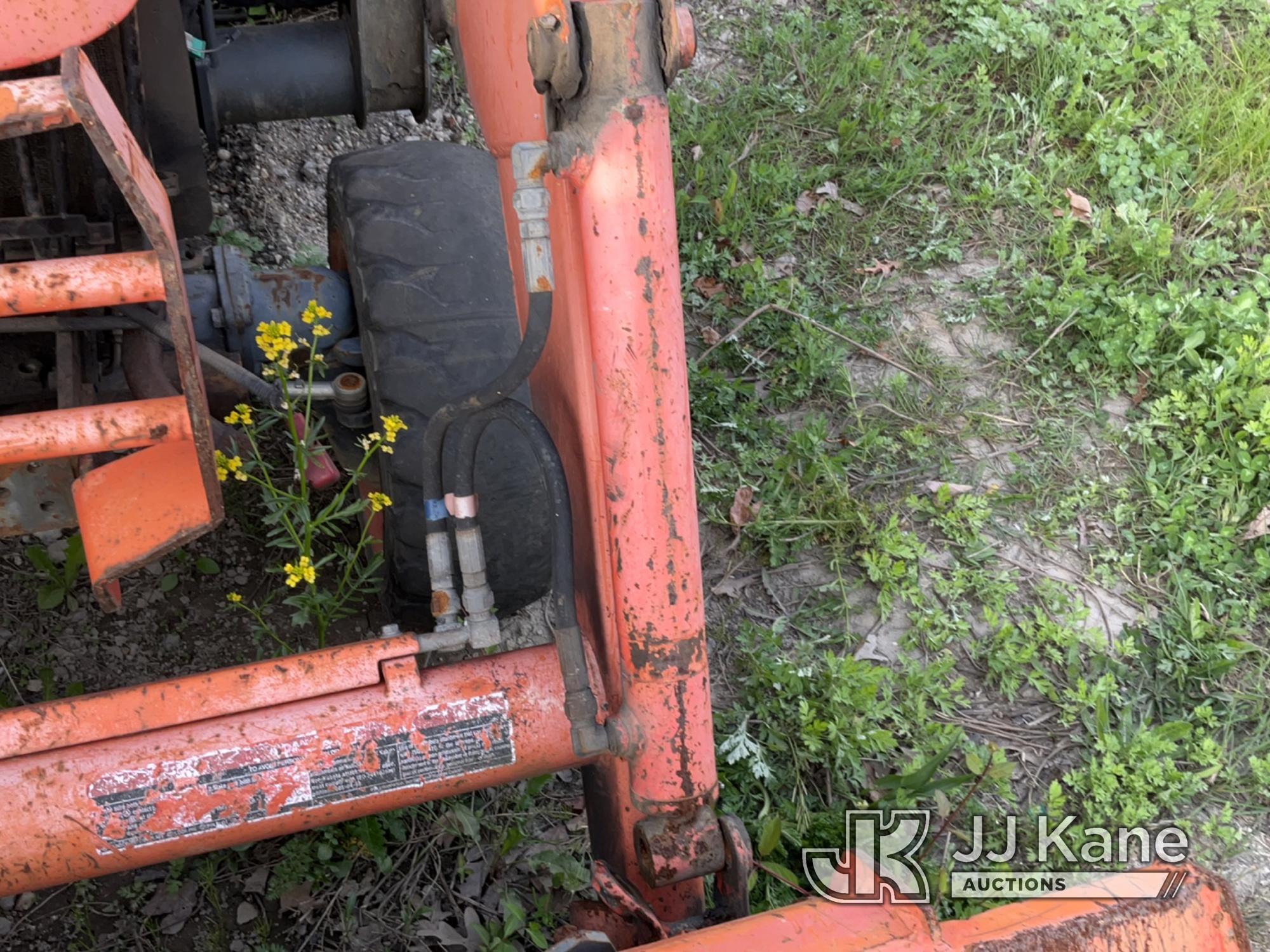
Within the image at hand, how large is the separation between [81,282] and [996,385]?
109 inches

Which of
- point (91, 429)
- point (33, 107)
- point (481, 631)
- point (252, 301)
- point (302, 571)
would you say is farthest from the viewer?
point (252, 301)

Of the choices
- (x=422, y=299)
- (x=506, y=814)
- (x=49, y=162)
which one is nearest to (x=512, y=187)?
(x=422, y=299)

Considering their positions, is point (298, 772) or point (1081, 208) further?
point (1081, 208)

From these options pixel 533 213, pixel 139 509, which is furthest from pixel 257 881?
pixel 533 213

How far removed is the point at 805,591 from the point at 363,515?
4.09 ft

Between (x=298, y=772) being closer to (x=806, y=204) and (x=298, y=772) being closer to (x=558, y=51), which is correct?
(x=558, y=51)

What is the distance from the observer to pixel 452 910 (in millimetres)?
2436

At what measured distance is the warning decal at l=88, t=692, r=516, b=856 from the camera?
1.66 metres

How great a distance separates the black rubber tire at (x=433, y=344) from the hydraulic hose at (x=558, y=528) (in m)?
0.42

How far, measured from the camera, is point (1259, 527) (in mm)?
3088

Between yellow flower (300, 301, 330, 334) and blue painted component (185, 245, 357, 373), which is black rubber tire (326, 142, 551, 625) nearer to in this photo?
yellow flower (300, 301, 330, 334)

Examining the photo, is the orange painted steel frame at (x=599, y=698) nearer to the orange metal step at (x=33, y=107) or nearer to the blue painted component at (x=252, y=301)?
the orange metal step at (x=33, y=107)

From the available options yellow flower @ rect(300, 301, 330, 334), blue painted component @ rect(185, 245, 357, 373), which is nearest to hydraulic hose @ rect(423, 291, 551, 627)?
yellow flower @ rect(300, 301, 330, 334)

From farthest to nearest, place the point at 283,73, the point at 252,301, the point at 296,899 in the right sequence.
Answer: the point at 283,73
the point at 252,301
the point at 296,899
